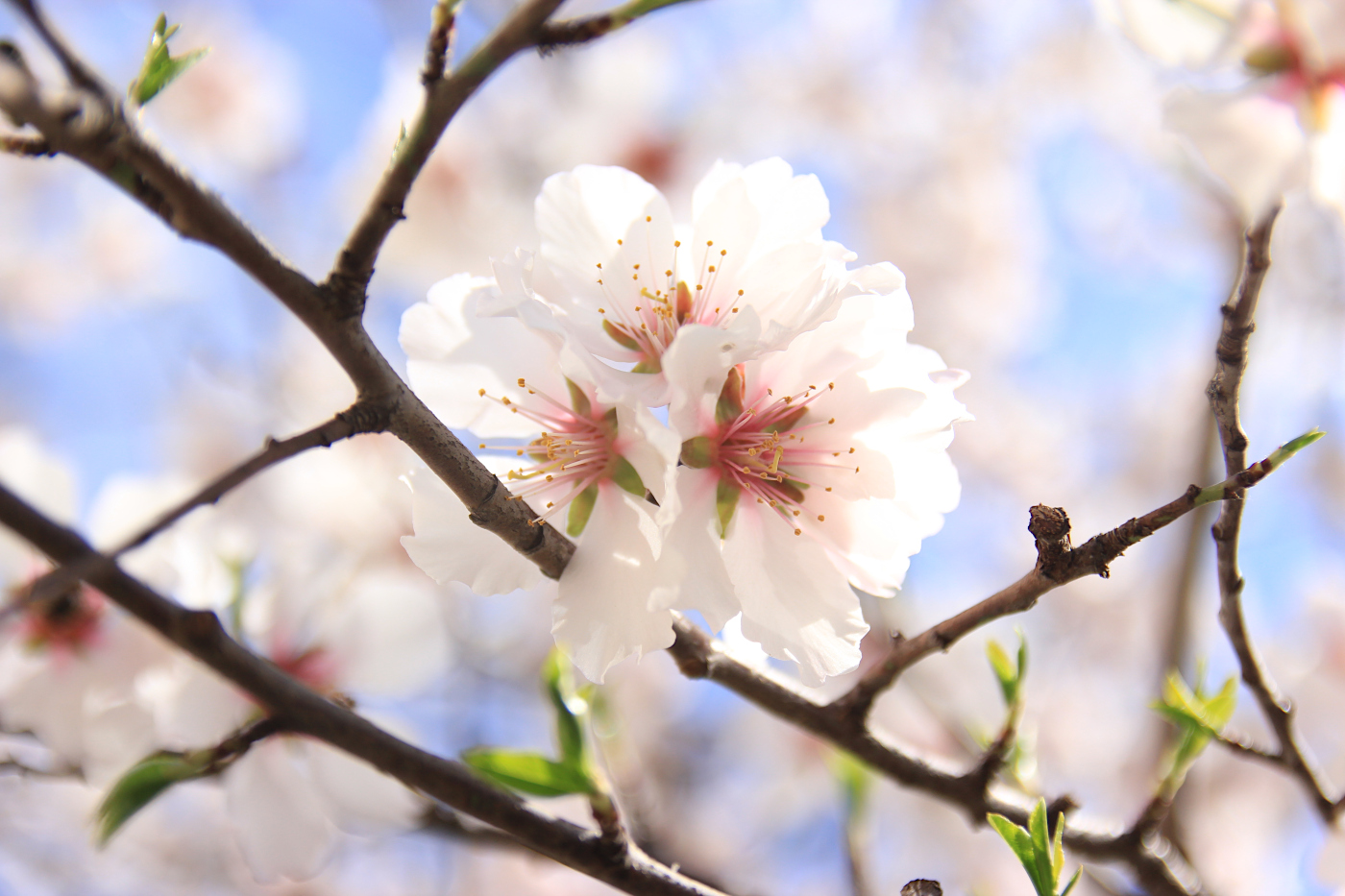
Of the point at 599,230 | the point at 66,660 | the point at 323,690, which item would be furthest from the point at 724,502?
the point at 66,660

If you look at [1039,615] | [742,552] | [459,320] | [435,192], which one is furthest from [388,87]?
[1039,615]

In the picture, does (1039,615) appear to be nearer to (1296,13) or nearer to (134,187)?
(1296,13)

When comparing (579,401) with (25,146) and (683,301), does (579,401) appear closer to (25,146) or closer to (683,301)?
(683,301)

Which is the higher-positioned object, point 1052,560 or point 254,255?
point 254,255

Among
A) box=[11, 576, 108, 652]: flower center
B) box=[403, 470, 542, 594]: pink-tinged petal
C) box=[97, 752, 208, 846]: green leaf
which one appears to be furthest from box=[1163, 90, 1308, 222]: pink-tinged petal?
box=[11, 576, 108, 652]: flower center

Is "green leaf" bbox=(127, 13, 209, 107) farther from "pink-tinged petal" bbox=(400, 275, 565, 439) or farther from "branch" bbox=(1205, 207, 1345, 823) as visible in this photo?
"branch" bbox=(1205, 207, 1345, 823)
